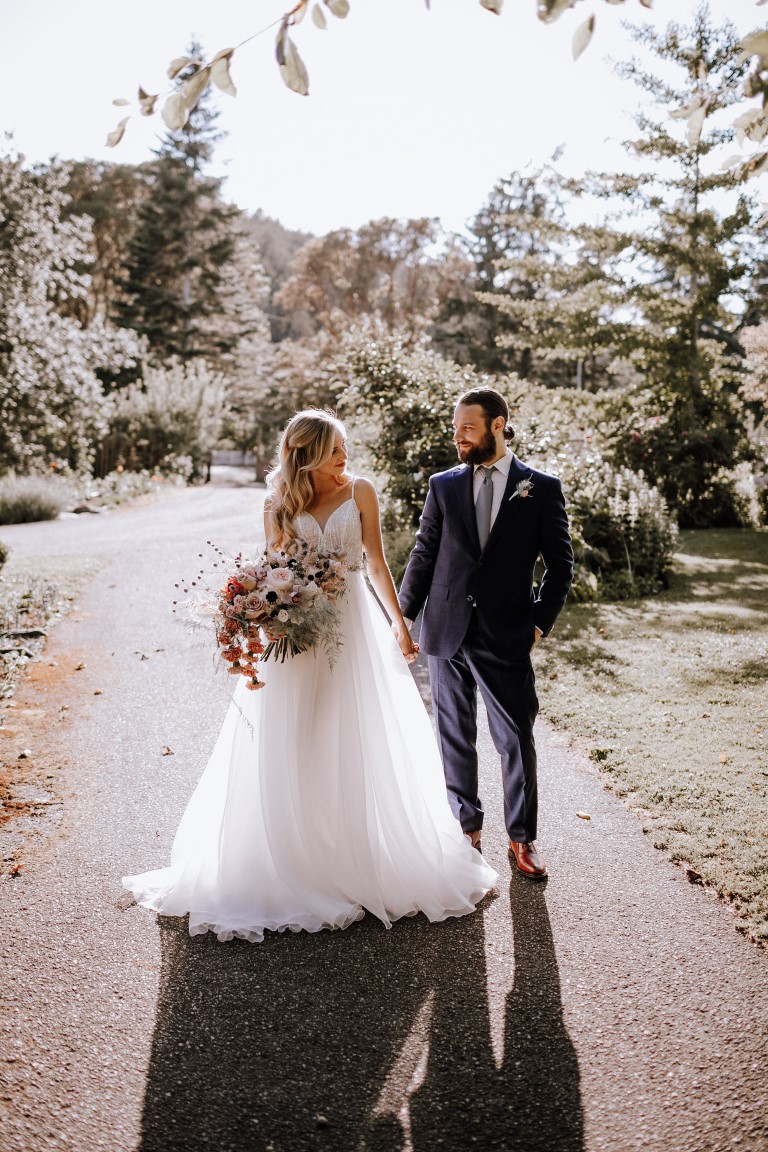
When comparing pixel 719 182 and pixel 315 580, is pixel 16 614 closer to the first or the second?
pixel 315 580

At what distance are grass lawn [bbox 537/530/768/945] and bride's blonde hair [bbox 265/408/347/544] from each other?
2676 millimetres

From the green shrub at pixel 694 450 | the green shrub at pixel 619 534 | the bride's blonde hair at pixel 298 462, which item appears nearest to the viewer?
the bride's blonde hair at pixel 298 462

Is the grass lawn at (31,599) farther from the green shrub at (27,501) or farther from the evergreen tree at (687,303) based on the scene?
the evergreen tree at (687,303)

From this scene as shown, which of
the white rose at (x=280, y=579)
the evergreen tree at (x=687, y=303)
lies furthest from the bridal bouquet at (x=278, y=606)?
the evergreen tree at (x=687, y=303)

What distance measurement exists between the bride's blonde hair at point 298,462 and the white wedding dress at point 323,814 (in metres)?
0.10

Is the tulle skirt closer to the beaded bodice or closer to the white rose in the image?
the beaded bodice

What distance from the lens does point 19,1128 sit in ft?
8.28

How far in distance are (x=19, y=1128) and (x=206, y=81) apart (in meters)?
3.24

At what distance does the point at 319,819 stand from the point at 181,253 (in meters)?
42.6

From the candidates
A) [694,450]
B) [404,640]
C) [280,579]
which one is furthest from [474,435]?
[694,450]

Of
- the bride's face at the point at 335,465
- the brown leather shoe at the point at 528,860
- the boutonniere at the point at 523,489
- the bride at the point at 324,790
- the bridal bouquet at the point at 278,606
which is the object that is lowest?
the brown leather shoe at the point at 528,860

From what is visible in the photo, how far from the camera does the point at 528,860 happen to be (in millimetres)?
4102

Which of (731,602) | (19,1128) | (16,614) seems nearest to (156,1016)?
(19,1128)

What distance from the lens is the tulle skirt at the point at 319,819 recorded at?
12.0 ft
